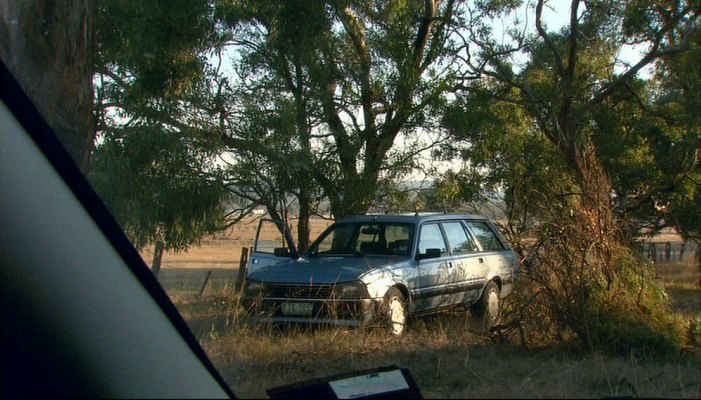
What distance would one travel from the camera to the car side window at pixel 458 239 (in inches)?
450

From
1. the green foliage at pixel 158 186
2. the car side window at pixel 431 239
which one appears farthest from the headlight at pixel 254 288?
the car side window at pixel 431 239

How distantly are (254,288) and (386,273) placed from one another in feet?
5.30

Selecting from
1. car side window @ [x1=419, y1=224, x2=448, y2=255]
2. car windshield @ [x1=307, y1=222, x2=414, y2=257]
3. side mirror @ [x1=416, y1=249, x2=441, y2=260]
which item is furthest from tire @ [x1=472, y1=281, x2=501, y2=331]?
car windshield @ [x1=307, y1=222, x2=414, y2=257]

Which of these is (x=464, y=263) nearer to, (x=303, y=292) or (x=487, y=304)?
(x=487, y=304)

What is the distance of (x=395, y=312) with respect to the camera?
9.52 metres

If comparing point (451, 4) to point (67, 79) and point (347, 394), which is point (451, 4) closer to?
point (67, 79)

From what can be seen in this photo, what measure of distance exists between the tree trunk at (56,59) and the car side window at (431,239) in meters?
4.77

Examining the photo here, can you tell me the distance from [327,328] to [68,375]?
538 centimetres

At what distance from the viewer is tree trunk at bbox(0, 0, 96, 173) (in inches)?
278

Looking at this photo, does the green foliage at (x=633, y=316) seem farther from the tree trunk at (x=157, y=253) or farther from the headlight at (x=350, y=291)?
the tree trunk at (x=157, y=253)

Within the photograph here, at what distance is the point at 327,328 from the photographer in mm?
8789

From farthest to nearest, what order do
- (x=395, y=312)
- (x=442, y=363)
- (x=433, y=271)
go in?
(x=433, y=271)
(x=395, y=312)
(x=442, y=363)

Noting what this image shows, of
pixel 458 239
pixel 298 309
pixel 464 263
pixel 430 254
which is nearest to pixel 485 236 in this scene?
pixel 458 239

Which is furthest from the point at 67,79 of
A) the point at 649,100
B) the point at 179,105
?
the point at 649,100
